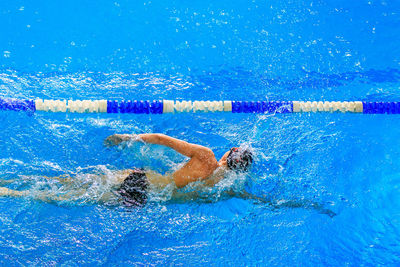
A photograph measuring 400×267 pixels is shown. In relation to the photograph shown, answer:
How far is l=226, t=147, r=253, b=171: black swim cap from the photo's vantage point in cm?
314

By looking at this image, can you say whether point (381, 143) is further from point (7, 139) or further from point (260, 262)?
point (7, 139)

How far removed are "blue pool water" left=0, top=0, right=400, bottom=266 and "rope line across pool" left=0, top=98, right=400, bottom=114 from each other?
0.07m

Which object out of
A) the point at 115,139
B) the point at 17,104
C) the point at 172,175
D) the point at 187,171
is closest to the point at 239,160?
the point at 187,171

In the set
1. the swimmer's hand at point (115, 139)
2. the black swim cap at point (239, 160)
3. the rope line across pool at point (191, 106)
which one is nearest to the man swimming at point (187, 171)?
the black swim cap at point (239, 160)

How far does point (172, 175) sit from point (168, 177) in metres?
0.04

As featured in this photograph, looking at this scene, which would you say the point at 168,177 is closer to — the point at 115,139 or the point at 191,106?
the point at 115,139

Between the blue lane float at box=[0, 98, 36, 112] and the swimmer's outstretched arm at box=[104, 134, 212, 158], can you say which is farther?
→ the blue lane float at box=[0, 98, 36, 112]

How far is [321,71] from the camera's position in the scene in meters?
4.79

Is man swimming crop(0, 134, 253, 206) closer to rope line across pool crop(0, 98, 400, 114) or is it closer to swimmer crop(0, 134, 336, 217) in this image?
swimmer crop(0, 134, 336, 217)

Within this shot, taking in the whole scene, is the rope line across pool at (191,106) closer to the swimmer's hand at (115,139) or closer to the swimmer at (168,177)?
the swimmer's hand at (115,139)

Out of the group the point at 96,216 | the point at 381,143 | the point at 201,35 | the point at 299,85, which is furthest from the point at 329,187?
the point at 201,35

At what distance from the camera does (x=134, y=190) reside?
3143mm

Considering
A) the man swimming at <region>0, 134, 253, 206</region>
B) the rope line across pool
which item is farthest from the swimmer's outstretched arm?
the rope line across pool

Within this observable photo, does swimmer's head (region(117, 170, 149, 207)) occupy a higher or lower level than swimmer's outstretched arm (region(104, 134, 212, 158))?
lower
